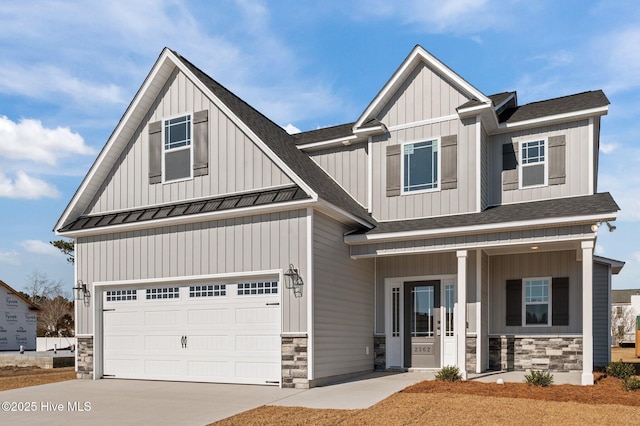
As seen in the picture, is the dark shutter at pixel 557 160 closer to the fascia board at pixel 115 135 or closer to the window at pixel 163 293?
the window at pixel 163 293

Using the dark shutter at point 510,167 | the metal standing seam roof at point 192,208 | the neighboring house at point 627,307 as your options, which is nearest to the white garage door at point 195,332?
the metal standing seam roof at point 192,208

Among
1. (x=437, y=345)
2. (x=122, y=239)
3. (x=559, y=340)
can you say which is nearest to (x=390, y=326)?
(x=437, y=345)

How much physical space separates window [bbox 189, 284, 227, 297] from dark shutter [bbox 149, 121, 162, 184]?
3.14 metres

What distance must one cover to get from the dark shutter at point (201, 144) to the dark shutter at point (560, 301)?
923cm

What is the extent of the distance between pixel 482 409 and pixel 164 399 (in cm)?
592

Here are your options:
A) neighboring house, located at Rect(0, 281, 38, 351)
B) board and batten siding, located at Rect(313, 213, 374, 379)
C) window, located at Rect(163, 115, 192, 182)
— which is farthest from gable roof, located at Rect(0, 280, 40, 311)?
board and batten siding, located at Rect(313, 213, 374, 379)

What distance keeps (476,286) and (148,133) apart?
30.7ft

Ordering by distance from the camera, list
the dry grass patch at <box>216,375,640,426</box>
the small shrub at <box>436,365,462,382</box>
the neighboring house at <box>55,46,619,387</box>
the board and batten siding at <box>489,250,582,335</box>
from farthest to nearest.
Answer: the board and batten siding at <box>489,250,582,335</box>
the neighboring house at <box>55,46,619,387</box>
the small shrub at <box>436,365,462,382</box>
the dry grass patch at <box>216,375,640,426</box>

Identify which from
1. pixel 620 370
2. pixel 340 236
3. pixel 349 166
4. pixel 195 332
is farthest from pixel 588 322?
pixel 195 332

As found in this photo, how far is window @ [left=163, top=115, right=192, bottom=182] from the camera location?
14.3m

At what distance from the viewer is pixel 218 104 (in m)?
13.8

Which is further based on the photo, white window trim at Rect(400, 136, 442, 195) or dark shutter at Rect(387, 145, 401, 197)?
dark shutter at Rect(387, 145, 401, 197)

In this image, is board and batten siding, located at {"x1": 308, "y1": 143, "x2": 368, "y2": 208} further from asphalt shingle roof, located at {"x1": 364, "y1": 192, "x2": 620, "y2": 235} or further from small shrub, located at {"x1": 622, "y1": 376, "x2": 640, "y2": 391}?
small shrub, located at {"x1": 622, "y1": 376, "x2": 640, "y2": 391}

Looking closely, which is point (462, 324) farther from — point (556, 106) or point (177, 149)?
point (177, 149)
